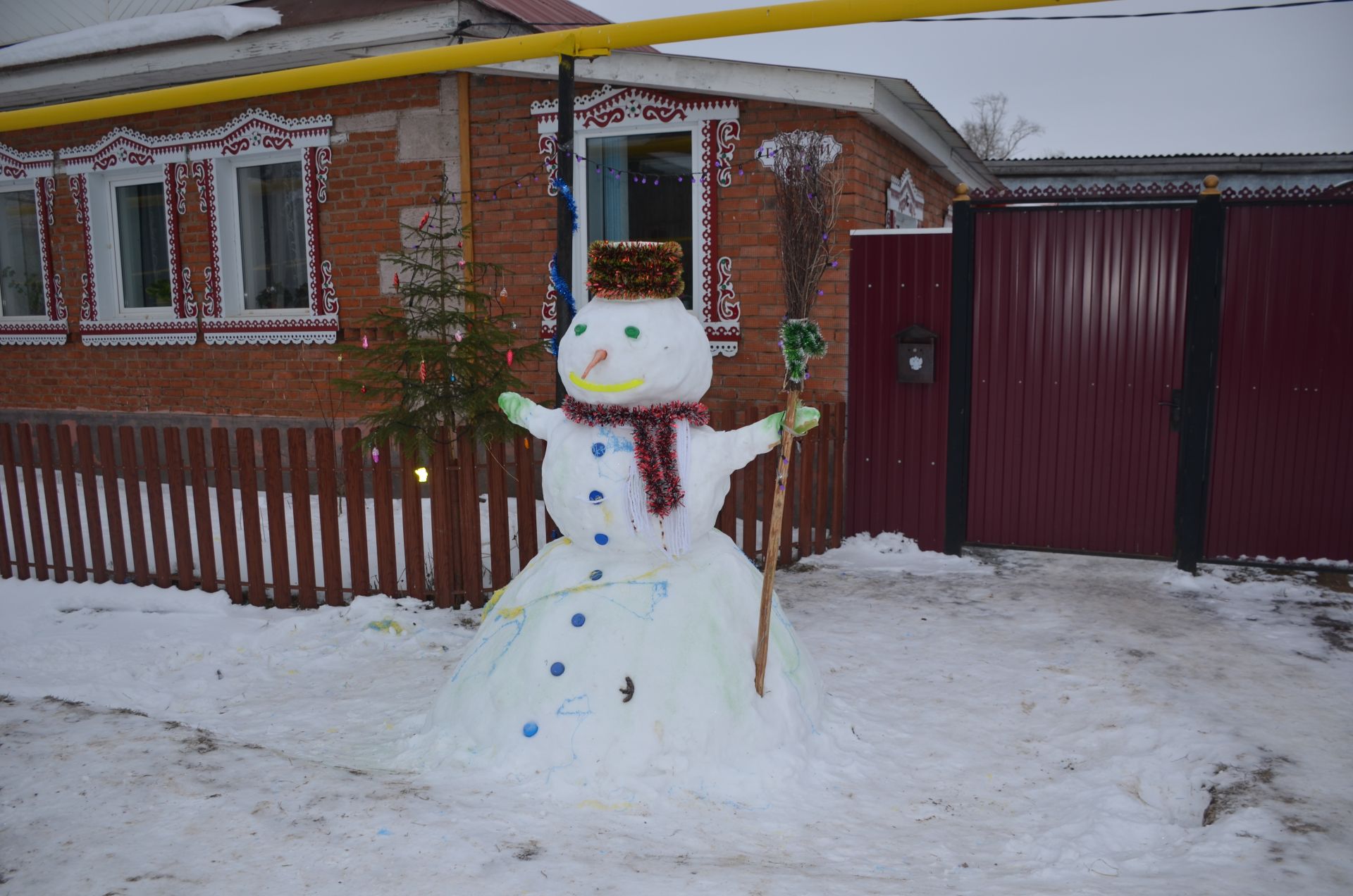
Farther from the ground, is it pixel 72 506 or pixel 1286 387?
pixel 1286 387

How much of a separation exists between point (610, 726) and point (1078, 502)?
4382 millimetres

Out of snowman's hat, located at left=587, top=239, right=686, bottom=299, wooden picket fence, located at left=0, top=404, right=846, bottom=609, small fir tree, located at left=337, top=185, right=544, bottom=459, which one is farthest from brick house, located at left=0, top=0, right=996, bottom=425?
snowman's hat, located at left=587, top=239, right=686, bottom=299

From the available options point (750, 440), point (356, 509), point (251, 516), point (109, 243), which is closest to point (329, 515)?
point (356, 509)

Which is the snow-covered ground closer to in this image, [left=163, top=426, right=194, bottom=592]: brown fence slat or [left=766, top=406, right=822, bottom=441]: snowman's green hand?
[left=163, top=426, right=194, bottom=592]: brown fence slat

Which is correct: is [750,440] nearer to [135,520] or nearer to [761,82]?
[761,82]

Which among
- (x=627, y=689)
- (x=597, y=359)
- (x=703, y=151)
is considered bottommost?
(x=627, y=689)

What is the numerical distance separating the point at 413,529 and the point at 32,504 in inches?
112

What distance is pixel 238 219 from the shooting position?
9.24m

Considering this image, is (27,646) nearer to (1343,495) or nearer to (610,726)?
(610,726)

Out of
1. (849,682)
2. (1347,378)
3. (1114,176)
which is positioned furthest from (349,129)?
(1114,176)

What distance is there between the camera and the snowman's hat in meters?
3.64

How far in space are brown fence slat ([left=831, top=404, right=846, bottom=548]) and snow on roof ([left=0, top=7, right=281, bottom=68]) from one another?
6.13 m

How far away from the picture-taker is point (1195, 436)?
6160mm

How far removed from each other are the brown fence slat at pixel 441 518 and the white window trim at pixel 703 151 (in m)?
2.39
